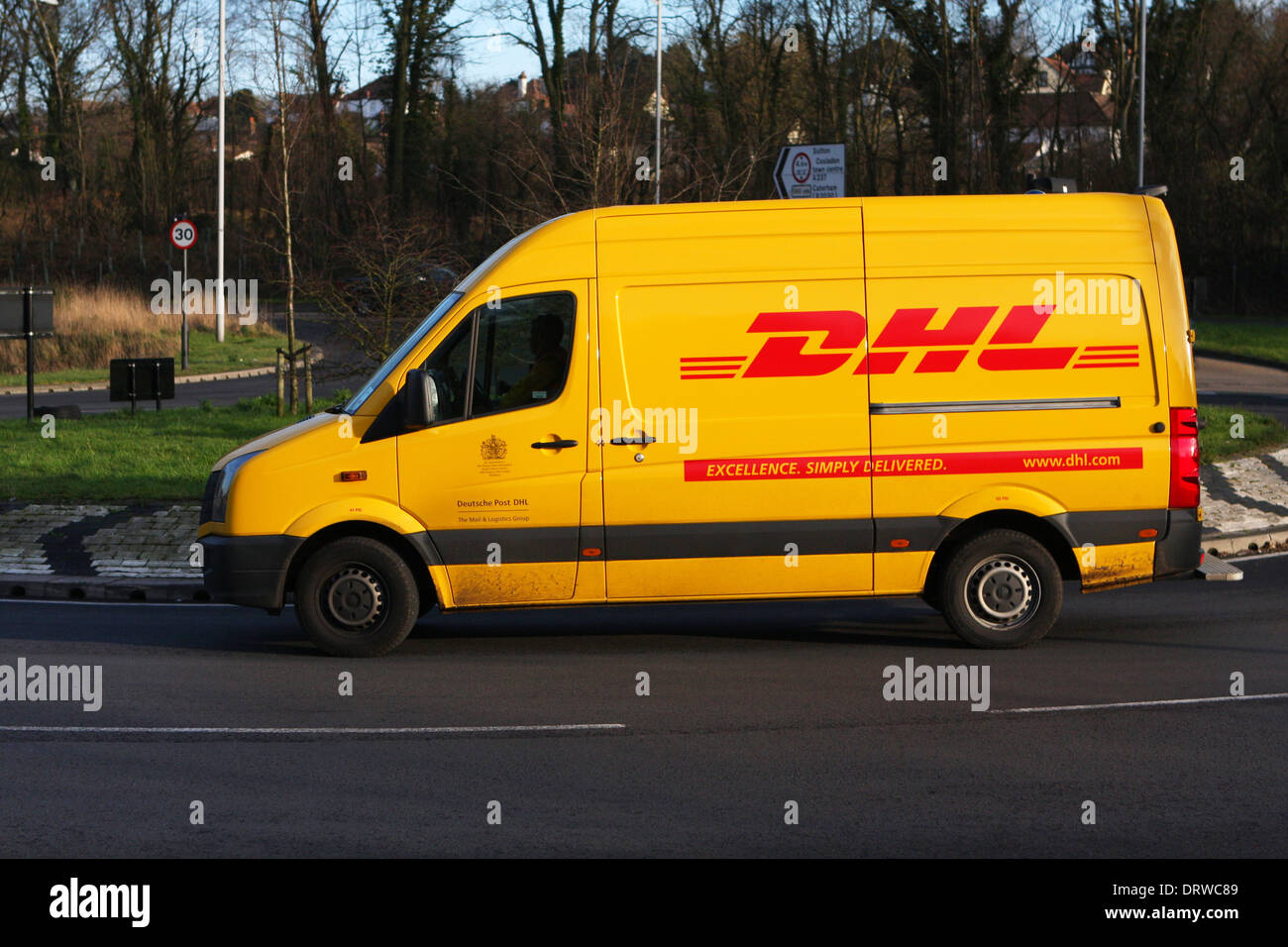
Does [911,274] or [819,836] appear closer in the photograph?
[819,836]

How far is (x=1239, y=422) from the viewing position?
739 inches

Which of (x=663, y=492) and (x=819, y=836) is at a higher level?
(x=663, y=492)

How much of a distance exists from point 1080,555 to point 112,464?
11434 mm

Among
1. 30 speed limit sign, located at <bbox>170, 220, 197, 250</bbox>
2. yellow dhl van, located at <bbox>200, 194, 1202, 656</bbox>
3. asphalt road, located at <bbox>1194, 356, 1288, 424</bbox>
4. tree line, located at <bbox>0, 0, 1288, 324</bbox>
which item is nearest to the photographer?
yellow dhl van, located at <bbox>200, 194, 1202, 656</bbox>

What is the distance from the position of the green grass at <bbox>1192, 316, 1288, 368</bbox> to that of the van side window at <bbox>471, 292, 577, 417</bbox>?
25.1 m

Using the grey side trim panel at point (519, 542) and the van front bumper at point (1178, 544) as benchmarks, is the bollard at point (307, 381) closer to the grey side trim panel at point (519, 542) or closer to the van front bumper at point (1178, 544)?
the grey side trim panel at point (519, 542)

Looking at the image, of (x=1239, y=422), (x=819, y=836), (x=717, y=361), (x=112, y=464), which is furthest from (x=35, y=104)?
(x=819, y=836)

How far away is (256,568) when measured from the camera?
9.06 m

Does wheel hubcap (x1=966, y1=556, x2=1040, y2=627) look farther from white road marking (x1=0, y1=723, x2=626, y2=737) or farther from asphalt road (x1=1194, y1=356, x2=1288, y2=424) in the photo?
asphalt road (x1=1194, y1=356, x2=1288, y2=424)

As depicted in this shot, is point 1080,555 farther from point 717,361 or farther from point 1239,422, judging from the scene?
point 1239,422

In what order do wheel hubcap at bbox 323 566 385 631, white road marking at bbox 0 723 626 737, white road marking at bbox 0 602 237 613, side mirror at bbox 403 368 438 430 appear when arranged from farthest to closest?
1. white road marking at bbox 0 602 237 613
2. wheel hubcap at bbox 323 566 385 631
3. side mirror at bbox 403 368 438 430
4. white road marking at bbox 0 723 626 737

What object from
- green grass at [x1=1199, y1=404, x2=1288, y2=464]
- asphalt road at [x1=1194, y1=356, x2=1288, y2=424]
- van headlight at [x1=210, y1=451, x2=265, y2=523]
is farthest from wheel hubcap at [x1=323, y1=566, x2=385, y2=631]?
asphalt road at [x1=1194, y1=356, x2=1288, y2=424]

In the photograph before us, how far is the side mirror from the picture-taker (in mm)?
8898

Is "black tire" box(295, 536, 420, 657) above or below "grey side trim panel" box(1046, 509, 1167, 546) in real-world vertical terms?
below
